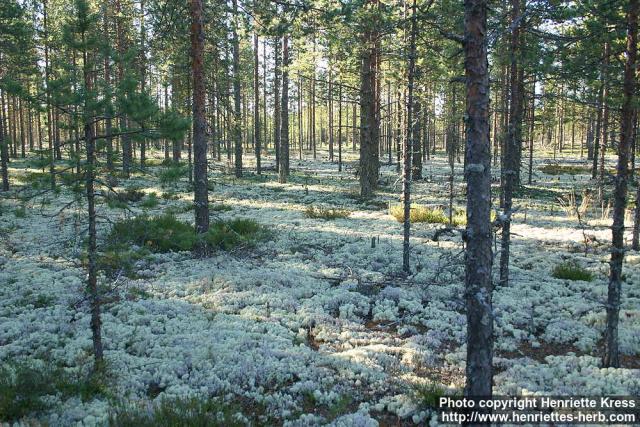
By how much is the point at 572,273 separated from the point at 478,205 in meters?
7.89

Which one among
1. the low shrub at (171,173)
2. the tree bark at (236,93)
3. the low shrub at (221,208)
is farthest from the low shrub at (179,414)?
the low shrub at (221,208)

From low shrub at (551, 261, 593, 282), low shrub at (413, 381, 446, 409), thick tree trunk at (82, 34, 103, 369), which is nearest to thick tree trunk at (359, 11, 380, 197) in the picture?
low shrub at (551, 261, 593, 282)

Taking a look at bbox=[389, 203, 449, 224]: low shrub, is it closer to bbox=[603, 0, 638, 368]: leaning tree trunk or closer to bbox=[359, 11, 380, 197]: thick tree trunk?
bbox=[359, 11, 380, 197]: thick tree trunk

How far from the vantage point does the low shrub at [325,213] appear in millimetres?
17188

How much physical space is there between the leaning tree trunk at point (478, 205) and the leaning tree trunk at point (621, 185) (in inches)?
124

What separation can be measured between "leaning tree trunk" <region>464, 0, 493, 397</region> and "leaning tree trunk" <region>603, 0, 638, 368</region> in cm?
316

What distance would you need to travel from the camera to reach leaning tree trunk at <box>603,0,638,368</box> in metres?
6.10

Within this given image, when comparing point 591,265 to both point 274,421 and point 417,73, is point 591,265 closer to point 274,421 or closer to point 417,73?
point 417,73

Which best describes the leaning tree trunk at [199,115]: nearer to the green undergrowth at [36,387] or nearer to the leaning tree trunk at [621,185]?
→ the green undergrowth at [36,387]

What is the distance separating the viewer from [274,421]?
533 centimetres

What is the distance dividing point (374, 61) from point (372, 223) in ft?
30.9

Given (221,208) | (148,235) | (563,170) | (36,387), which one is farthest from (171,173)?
(563,170)

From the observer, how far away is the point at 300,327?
8023 millimetres

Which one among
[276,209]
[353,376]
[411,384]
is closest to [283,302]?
[353,376]
